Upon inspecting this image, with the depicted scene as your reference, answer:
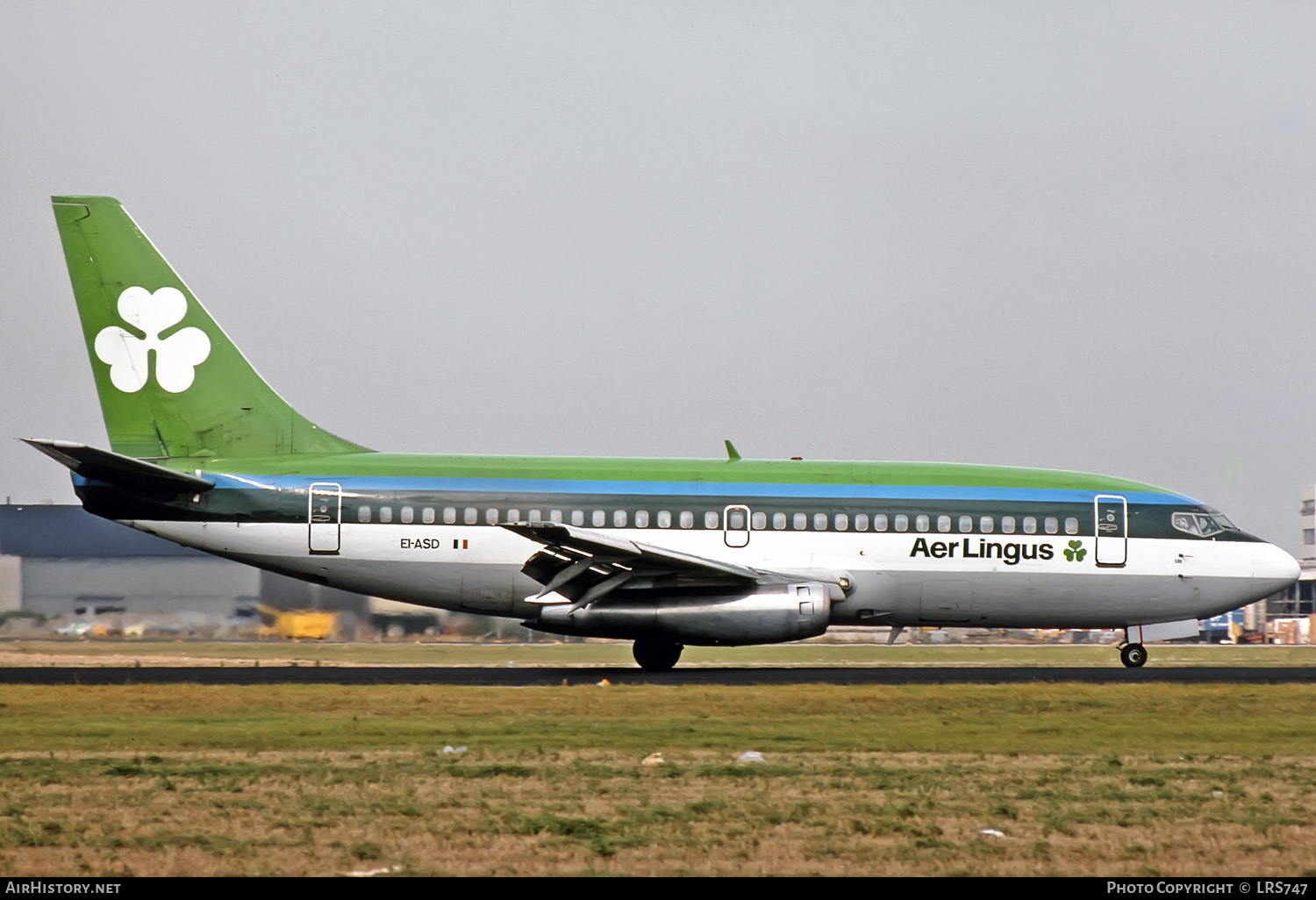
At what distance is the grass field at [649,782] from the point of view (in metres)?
9.32

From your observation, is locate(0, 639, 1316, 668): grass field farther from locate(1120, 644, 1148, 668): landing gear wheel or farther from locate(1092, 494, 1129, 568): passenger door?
locate(1092, 494, 1129, 568): passenger door

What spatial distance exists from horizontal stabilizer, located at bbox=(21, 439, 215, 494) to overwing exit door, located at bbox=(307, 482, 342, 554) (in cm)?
175

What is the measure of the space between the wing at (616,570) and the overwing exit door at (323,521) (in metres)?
3.23

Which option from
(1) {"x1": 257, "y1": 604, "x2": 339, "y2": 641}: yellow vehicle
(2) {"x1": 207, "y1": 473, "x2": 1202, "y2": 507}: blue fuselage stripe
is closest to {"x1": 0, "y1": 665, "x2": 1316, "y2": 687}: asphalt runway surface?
(2) {"x1": 207, "y1": 473, "x2": 1202, "y2": 507}: blue fuselage stripe

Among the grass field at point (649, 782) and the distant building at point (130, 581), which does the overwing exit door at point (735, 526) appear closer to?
the grass field at point (649, 782)

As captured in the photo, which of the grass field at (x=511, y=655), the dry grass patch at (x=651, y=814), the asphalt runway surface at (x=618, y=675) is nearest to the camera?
the dry grass patch at (x=651, y=814)

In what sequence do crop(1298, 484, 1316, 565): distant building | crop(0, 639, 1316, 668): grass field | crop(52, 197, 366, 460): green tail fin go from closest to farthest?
crop(52, 197, 366, 460): green tail fin → crop(0, 639, 1316, 668): grass field → crop(1298, 484, 1316, 565): distant building

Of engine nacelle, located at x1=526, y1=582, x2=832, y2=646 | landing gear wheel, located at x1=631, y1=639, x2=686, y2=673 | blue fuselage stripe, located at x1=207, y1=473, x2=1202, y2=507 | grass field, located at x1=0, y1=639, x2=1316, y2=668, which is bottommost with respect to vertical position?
grass field, located at x1=0, y1=639, x2=1316, y2=668

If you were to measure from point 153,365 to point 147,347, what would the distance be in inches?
14.0

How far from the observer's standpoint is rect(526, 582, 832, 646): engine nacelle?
960 inches

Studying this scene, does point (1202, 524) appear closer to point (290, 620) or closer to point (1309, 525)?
point (290, 620)

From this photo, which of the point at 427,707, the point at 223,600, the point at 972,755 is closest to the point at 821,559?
the point at 427,707

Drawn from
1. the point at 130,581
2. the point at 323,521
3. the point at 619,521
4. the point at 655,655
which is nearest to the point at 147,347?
the point at 323,521

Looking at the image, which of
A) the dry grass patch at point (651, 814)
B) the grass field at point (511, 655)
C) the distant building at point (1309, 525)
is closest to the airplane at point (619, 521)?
the grass field at point (511, 655)
